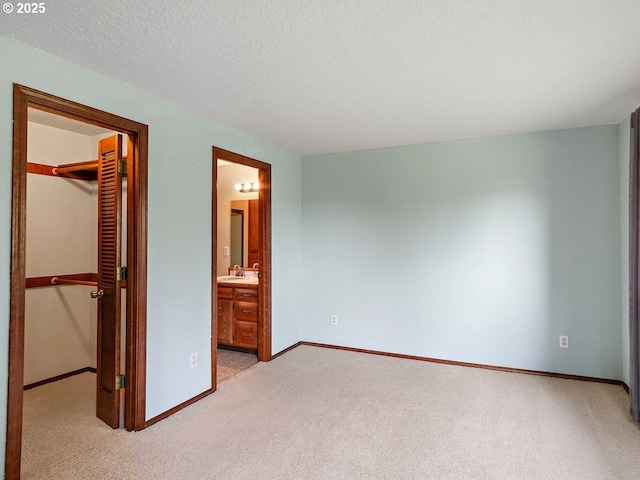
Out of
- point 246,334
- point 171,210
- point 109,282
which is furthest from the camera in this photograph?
point 246,334

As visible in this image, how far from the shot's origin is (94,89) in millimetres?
2242

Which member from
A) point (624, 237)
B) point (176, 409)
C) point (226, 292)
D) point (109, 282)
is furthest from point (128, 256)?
point (624, 237)

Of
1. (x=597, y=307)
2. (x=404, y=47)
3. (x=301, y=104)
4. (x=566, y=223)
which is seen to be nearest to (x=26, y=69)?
(x=301, y=104)

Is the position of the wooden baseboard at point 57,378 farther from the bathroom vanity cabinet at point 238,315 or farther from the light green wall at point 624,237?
the light green wall at point 624,237

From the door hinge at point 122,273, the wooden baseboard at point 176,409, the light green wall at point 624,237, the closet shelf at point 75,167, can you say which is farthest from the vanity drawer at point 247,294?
the light green wall at point 624,237

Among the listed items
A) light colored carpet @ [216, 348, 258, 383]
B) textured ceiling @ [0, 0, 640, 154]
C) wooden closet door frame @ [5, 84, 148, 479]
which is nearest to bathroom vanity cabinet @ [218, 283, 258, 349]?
light colored carpet @ [216, 348, 258, 383]

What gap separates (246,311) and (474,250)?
2.56 meters

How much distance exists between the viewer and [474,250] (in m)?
3.74

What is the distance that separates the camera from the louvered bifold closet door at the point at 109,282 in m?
2.54

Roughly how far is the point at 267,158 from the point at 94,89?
74.0 inches

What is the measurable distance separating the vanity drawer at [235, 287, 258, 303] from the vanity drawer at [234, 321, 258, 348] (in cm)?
27

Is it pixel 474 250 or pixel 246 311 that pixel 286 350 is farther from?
pixel 474 250

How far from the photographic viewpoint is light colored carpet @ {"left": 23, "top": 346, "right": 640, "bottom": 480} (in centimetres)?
207

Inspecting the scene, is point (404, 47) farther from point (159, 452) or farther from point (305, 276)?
point (305, 276)
